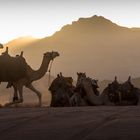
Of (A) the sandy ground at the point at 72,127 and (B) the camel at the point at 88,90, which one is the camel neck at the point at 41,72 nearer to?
(B) the camel at the point at 88,90

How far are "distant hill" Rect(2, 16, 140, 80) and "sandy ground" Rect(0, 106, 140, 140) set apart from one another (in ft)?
359

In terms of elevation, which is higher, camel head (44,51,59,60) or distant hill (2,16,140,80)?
distant hill (2,16,140,80)

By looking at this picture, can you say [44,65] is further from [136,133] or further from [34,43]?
[34,43]

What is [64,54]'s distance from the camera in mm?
138125

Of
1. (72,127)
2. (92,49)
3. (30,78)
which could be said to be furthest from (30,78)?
(92,49)

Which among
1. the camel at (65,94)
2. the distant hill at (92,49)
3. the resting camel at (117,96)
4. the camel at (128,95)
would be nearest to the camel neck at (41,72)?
the camel at (65,94)

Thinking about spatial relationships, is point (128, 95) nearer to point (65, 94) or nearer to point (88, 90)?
point (88, 90)

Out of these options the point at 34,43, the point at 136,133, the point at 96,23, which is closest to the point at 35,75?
the point at 136,133

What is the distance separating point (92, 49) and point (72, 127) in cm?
13408

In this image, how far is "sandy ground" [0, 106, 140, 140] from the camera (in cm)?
724

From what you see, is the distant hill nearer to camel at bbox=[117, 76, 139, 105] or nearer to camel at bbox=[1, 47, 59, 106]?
camel at bbox=[1, 47, 59, 106]

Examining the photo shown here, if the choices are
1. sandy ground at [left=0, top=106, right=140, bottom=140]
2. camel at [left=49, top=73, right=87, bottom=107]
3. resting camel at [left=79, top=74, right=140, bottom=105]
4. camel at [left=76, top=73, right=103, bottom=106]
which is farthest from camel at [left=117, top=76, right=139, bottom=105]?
sandy ground at [left=0, top=106, right=140, bottom=140]

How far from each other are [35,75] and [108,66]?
10970cm

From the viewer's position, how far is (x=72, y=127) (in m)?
8.02
